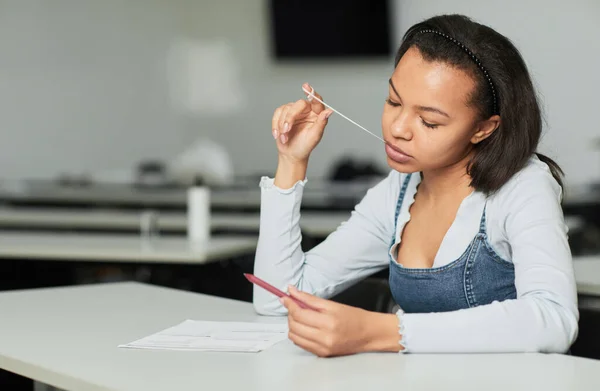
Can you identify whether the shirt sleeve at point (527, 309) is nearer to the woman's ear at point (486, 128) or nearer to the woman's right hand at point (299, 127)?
the woman's ear at point (486, 128)

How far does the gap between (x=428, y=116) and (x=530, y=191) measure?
0.23m

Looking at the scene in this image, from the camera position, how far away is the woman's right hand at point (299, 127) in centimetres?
169

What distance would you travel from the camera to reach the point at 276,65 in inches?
285

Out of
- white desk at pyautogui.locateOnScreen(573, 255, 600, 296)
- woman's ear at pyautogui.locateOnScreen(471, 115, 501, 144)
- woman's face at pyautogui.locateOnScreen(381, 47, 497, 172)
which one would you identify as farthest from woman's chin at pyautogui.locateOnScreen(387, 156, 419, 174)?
white desk at pyautogui.locateOnScreen(573, 255, 600, 296)

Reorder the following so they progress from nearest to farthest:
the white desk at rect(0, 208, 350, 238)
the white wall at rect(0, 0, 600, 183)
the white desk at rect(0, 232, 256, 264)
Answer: the white desk at rect(0, 232, 256, 264), the white desk at rect(0, 208, 350, 238), the white wall at rect(0, 0, 600, 183)

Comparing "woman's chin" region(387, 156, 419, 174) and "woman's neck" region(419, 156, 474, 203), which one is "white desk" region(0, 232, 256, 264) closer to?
"woman's neck" region(419, 156, 474, 203)

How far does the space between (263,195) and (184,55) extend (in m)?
5.99

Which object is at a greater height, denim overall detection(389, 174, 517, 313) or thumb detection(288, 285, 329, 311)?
thumb detection(288, 285, 329, 311)

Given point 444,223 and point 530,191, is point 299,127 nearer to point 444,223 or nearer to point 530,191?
point 444,223

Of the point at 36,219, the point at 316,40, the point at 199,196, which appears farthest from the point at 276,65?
the point at 199,196

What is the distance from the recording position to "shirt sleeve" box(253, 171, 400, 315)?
1742mm

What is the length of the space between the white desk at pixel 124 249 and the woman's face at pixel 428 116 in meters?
1.58

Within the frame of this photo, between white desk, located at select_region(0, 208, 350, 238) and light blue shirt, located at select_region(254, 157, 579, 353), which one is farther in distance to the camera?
white desk, located at select_region(0, 208, 350, 238)

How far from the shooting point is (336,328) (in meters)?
1.31
